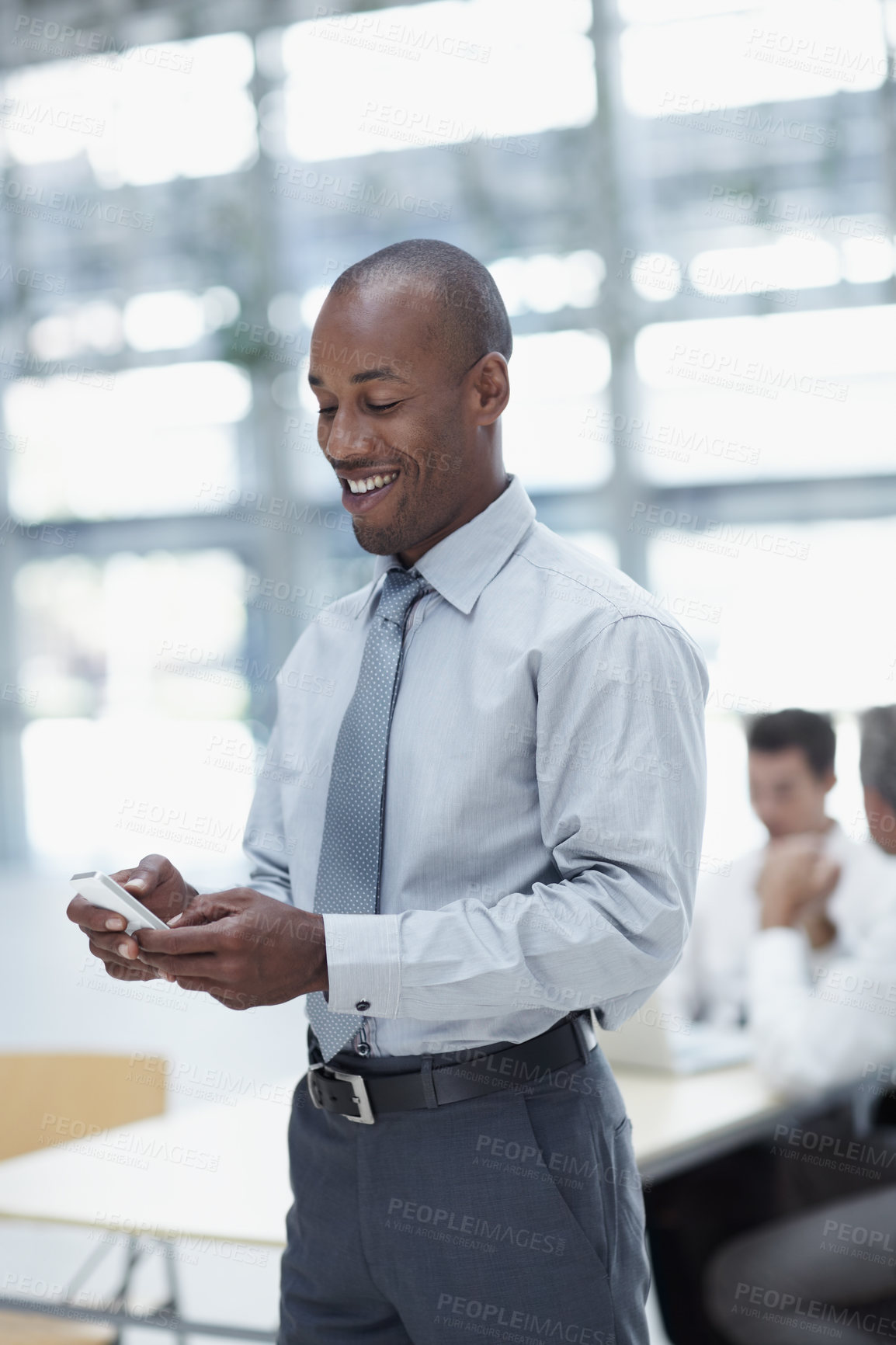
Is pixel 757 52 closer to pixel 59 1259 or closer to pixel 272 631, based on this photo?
pixel 272 631

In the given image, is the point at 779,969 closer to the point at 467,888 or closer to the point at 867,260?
the point at 467,888

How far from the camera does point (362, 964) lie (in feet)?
4.18

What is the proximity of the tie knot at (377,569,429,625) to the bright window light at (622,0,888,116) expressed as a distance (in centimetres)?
392

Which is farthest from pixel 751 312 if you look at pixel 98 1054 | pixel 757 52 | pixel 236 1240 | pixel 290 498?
pixel 236 1240

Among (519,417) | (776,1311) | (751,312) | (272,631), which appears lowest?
(776,1311)

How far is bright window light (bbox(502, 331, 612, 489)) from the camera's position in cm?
516

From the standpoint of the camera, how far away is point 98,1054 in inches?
111

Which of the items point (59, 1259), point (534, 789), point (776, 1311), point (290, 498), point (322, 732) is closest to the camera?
point (534, 789)

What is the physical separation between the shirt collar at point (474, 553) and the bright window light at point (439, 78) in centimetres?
408

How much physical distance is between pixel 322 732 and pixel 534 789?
33 centimetres

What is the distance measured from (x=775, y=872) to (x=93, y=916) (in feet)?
7.05

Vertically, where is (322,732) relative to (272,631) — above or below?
above

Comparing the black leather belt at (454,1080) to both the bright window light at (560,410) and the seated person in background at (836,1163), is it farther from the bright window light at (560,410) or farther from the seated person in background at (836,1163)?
the bright window light at (560,410)

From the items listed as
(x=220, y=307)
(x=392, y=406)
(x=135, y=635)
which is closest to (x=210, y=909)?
(x=392, y=406)
